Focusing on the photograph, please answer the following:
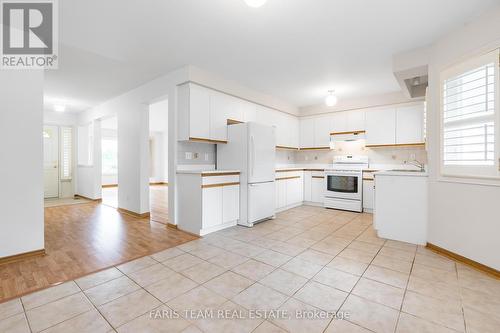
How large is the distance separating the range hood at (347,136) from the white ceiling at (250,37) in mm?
1255

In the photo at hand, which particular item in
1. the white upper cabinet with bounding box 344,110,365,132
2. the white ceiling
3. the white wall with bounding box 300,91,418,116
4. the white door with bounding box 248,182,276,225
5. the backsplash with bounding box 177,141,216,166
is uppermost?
the white ceiling

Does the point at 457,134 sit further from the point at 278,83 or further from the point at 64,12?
the point at 64,12

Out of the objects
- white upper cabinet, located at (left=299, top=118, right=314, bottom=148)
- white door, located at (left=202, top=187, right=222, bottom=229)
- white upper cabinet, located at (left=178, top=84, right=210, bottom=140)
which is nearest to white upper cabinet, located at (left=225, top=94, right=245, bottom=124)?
white upper cabinet, located at (left=178, top=84, right=210, bottom=140)

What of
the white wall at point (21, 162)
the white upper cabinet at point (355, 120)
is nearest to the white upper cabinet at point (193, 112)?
the white wall at point (21, 162)

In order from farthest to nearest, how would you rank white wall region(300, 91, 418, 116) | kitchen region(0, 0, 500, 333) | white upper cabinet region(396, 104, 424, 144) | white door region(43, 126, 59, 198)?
white door region(43, 126, 59, 198) < white wall region(300, 91, 418, 116) < white upper cabinet region(396, 104, 424, 144) < kitchen region(0, 0, 500, 333)

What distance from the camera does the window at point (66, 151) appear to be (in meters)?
7.02

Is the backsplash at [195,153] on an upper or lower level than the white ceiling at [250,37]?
lower

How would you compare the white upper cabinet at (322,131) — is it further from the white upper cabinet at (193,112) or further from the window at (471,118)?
the white upper cabinet at (193,112)

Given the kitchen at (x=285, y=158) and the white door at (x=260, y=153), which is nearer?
the kitchen at (x=285, y=158)

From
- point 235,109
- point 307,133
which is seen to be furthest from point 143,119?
point 307,133

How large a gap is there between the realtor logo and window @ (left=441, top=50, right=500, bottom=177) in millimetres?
4382

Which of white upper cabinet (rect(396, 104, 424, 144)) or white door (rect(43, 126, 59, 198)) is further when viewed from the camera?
white door (rect(43, 126, 59, 198))

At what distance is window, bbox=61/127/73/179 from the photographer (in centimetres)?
702

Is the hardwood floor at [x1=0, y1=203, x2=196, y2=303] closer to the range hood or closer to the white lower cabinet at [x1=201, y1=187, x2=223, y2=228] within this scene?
the white lower cabinet at [x1=201, y1=187, x2=223, y2=228]
